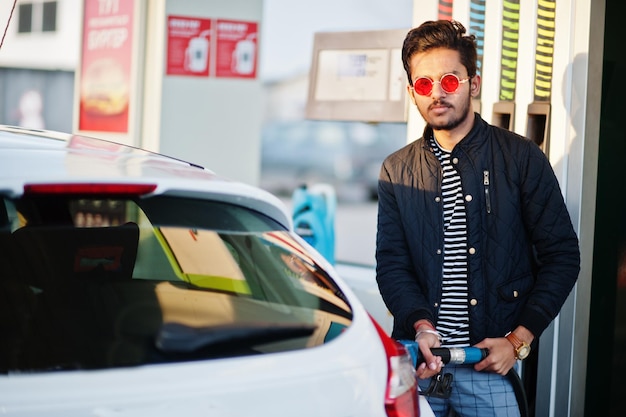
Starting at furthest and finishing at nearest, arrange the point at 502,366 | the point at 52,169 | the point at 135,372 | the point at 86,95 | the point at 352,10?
the point at 86,95 < the point at 352,10 < the point at 502,366 < the point at 52,169 < the point at 135,372

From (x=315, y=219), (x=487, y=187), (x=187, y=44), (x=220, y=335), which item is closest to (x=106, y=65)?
(x=187, y=44)

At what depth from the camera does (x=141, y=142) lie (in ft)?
31.3

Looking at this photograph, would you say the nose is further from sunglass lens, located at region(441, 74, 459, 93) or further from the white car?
the white car

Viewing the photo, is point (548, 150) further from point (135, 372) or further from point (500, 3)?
point (135, 372)

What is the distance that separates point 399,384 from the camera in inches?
99.0

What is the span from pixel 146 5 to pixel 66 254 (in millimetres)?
7148

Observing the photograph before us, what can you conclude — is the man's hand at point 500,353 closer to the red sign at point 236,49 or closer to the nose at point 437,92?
the nose at point 437,92

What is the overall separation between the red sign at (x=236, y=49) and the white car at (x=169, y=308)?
6.53 metres

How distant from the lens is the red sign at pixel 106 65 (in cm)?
955

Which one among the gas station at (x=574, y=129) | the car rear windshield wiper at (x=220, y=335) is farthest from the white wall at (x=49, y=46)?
the car rear windshield wiper at (x=220, y=335)

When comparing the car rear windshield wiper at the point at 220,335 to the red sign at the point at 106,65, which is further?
the red sign at the point at 106,65

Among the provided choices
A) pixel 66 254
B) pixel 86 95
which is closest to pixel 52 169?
pixel 66 254

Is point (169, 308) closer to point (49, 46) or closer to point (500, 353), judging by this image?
point (500, 353)

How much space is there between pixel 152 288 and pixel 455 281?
118cm
